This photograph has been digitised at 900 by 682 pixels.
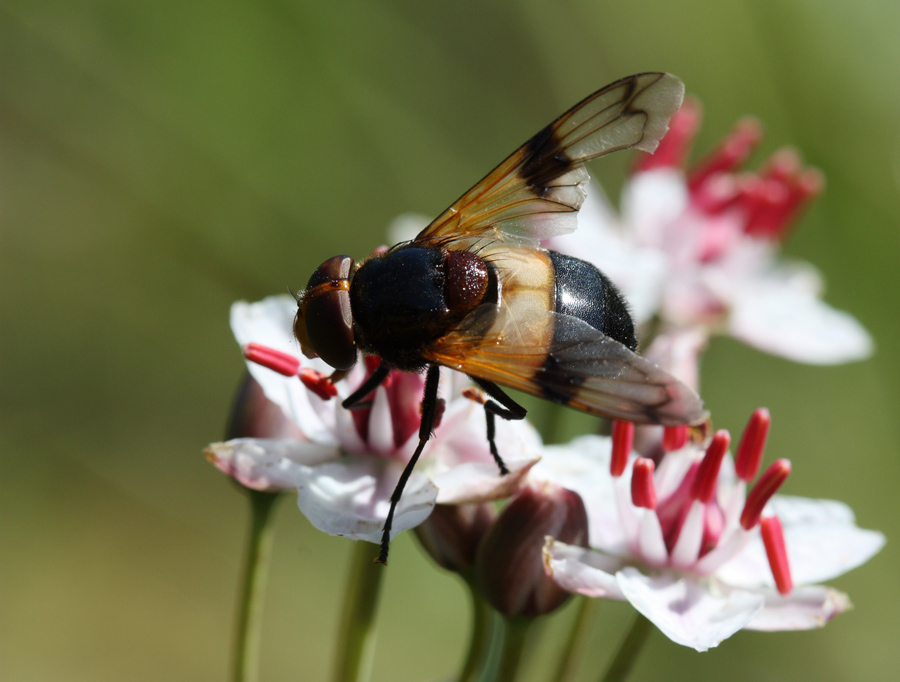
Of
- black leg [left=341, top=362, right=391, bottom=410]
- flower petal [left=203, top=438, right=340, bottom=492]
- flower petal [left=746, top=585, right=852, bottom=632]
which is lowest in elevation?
flower petal [left=746, top=585, right=852, bottom=632]

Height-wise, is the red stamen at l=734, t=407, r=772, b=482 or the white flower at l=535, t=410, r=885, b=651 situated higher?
the red stamen at l=734, t=407, r=772, b=482

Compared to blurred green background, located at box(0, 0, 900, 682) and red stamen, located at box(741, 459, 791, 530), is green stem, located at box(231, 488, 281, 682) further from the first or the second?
blurred green background, located at box(0, 0, 900, 682)

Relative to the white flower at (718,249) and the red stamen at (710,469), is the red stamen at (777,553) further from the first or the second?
the white flower at (718,249)

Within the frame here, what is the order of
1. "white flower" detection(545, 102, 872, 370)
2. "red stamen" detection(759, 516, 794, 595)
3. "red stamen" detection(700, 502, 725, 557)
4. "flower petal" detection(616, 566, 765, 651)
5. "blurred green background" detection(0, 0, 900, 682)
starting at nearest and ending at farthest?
"flower petal" detection(616, 566, 765, 651), "red stamen" detection(759, 516, 794, 595), "red stamen" detection(700, 502, 725, 557), "white flower" detection(545, 102, 872, 370), "blurred green background" detection(0, 0, 900, 682)

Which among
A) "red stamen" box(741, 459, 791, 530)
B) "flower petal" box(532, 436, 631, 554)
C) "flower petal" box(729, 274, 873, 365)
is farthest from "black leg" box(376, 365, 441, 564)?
"flower petal" box(729, 274, 873, 365)

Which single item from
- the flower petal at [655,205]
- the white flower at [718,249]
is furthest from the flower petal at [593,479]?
the flower petal at [655,205]

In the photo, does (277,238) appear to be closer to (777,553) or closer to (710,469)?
(710,469)

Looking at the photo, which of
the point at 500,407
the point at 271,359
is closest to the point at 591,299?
the point at 500,407

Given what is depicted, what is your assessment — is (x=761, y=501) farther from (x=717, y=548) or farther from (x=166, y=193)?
(x=166, y=193)
